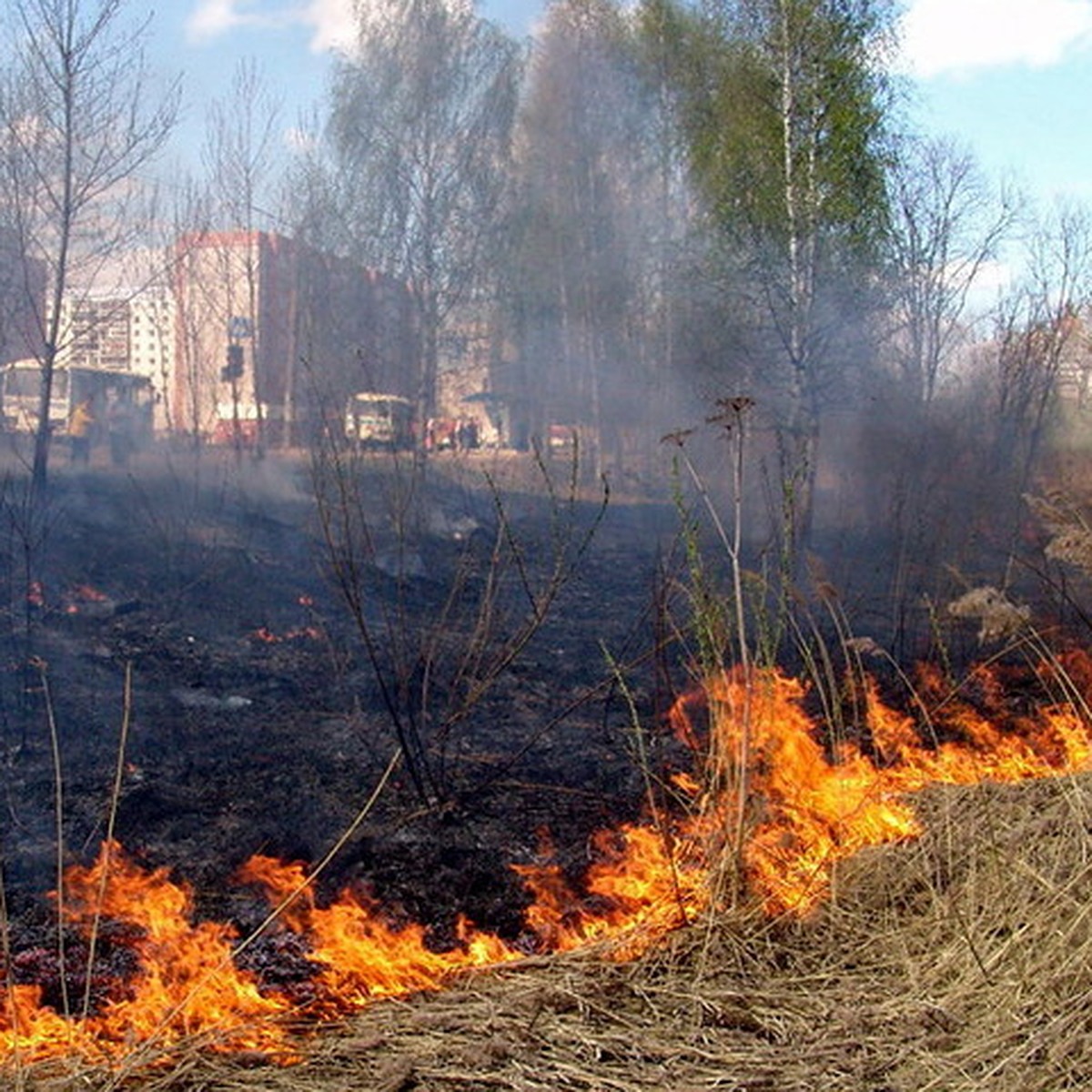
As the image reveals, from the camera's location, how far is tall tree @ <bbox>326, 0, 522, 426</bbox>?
65.8ft

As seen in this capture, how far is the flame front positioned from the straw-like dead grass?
112 mm

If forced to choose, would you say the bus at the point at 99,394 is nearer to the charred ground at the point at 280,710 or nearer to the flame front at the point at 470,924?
the charred ground at the point at 280,710

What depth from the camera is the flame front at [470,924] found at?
2910 mm

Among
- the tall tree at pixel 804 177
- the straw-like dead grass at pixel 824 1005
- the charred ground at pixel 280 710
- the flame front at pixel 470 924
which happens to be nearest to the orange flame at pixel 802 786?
the flame front at pixel 470 924

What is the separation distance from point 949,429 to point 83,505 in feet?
38.0

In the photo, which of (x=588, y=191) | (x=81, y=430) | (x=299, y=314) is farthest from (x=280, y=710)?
(x=588, y=191)

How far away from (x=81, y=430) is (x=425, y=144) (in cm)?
794

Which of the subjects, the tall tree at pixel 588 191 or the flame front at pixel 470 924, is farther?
the tall tree at pixel 588 191

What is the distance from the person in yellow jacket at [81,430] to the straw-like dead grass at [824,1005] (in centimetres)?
1651

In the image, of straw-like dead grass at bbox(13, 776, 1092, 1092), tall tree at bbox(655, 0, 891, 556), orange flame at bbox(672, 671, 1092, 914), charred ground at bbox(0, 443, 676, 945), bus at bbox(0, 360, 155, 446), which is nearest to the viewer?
straw-like dead grass at bbox(13, 776, 1092, 1092)

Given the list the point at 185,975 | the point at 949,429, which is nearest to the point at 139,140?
the point at 185,975

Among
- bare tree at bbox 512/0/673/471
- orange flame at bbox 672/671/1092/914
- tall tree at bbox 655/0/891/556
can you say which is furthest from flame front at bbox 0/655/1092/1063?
bare tree at bbox 512/0/673/471

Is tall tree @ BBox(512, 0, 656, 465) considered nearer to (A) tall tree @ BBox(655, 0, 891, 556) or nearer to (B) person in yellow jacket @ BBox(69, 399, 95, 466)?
(A) tall tree @ BBox(655, 0, 891, 556)

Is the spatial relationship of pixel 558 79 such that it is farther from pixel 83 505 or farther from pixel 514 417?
pixel 83 505
